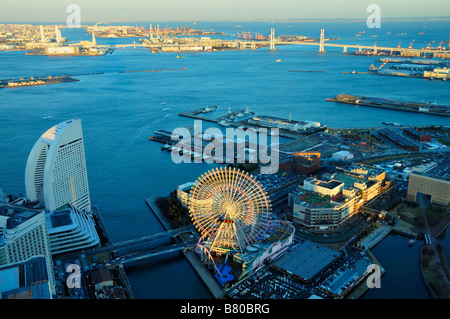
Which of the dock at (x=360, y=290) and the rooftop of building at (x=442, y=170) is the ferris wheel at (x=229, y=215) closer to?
the dock at (x=360, y=290)

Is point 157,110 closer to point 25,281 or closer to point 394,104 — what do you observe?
point 394,104

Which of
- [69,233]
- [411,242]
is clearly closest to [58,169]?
[69,233]

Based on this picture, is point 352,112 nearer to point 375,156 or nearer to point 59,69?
point 375,156

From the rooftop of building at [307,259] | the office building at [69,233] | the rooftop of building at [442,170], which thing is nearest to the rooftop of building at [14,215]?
the office building at [69,233]
